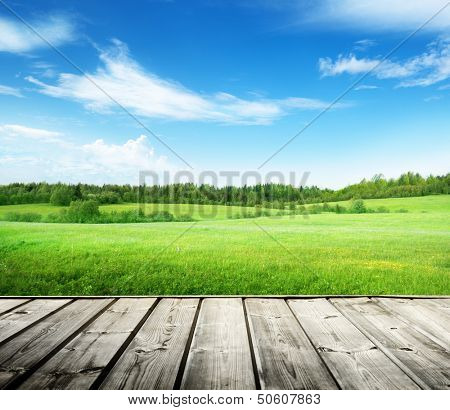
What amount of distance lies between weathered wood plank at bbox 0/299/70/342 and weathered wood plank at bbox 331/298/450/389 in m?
2.00

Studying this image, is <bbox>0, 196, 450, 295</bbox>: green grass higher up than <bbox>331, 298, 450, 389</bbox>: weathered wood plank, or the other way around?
<bbox>331, 298, 450, 389</bbox>: weathered wood plank

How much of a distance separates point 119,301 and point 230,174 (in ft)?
20.9

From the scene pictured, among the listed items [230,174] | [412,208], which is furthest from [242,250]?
[412,208]

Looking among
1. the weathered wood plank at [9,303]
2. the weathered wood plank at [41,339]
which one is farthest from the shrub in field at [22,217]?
the weathered wood plank at [41,339]

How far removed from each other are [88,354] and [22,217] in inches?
326

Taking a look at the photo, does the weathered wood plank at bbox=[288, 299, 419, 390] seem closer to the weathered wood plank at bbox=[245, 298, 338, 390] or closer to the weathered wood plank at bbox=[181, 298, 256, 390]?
the weathered wood plank at bbox=[245, 298, 338, 390]

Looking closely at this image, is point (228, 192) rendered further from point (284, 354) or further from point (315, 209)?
point (284, 354)

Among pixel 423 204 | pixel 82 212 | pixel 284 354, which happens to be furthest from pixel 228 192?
pixel 284 354

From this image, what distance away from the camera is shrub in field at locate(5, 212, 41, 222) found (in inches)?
351

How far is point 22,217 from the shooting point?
9.05m

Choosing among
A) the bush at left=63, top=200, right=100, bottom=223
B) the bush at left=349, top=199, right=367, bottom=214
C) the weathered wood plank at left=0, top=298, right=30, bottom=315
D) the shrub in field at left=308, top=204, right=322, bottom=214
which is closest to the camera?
the weathered wood plank at left=0, top=298, right=30, bottom=315

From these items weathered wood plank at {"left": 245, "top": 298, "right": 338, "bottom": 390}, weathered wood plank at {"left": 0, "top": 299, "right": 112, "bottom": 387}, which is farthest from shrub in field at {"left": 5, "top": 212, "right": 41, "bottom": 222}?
weathered wood plank at {"left": 245, "top": 298, "right": 338, "bottom": 390}

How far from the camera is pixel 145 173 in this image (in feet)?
30.1

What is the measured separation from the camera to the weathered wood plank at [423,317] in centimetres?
220
